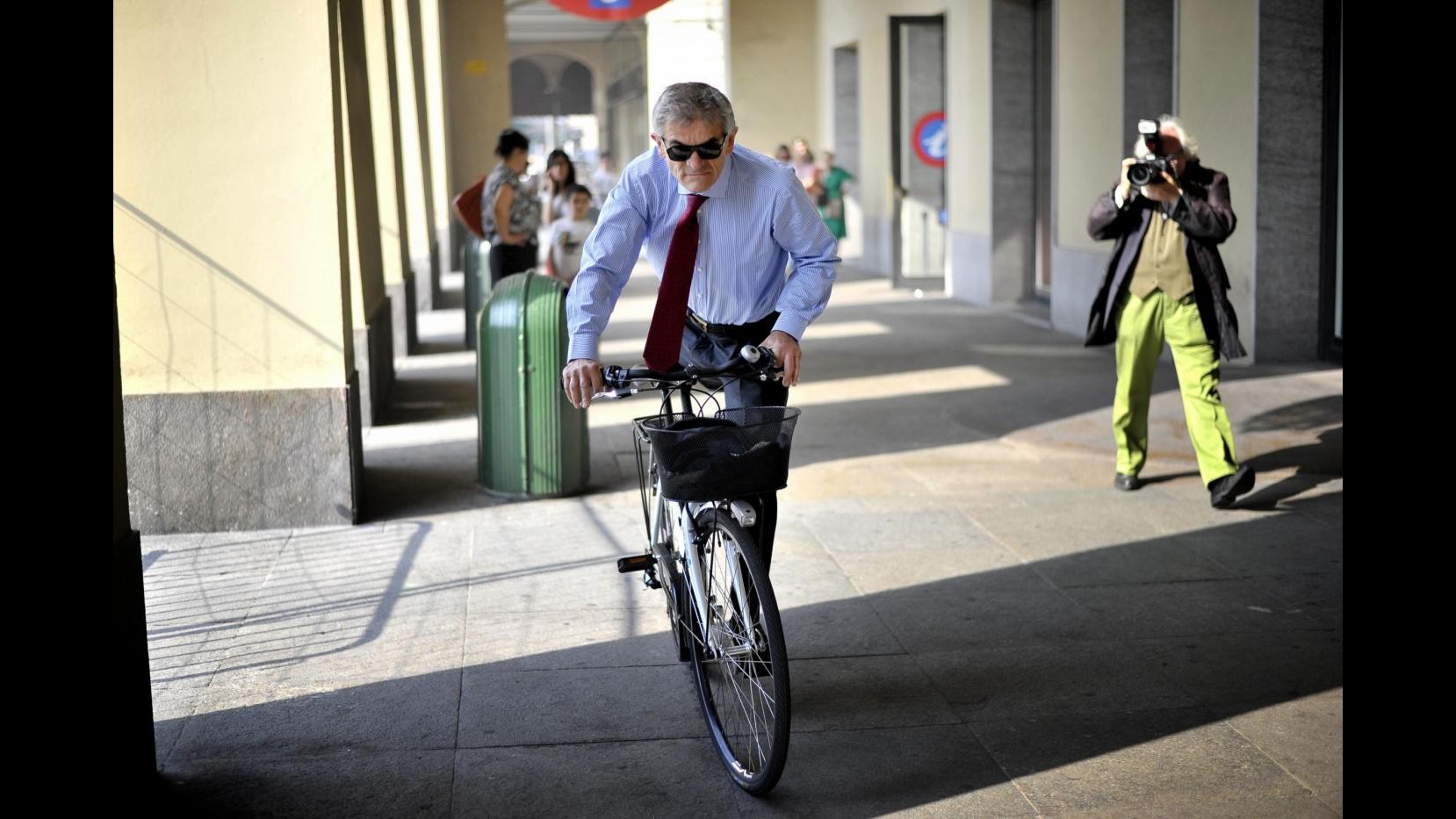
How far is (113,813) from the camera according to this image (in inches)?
143

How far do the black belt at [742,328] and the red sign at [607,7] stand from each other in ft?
17.9

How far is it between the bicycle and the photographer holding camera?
3.52 m

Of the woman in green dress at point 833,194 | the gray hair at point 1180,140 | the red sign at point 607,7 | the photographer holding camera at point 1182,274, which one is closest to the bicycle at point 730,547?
the photographer holding camera at point 1182,274

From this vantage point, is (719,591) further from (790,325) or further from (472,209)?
(472,209)

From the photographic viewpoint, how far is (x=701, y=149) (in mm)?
4184

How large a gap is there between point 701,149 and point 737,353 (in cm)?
66

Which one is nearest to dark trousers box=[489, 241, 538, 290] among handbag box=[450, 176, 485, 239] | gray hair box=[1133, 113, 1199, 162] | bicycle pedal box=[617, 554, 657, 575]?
handbag box=[450, 176, 485, 239]

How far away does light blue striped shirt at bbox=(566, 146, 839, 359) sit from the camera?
172 inches

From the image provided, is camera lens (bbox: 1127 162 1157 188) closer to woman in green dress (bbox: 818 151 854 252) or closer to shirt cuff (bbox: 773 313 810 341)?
shirt cuff (bbox: 773 313 810 341)

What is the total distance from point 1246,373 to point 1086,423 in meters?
2.39

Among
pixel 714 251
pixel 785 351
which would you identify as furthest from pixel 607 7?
pixel 785 351

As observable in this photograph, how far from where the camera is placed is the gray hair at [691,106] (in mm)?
4145

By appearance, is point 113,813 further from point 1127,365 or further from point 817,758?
point 1127,365
